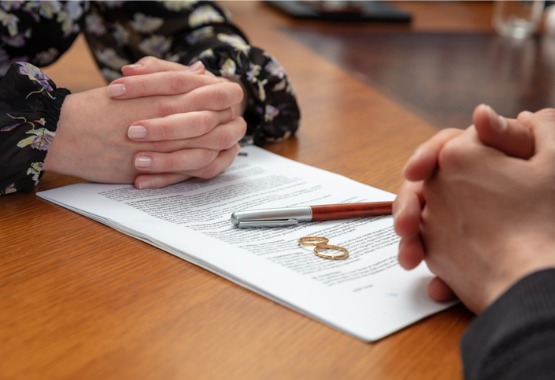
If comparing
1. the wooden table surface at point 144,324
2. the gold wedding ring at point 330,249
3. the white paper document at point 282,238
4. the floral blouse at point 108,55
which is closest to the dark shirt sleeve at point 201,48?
the floral blouse at point 108,55

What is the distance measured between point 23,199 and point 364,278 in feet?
1.22

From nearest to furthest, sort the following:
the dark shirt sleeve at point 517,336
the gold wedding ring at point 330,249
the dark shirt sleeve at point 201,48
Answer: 1. the dark shirt sleeve at point 517,336
2. the gold wedding ring at point 330,249
3. the dark shirt sleeve at point 201,48

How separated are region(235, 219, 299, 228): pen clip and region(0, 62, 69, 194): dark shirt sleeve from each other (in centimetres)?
23

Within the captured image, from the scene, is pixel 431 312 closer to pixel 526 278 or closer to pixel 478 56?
pixel 526 278

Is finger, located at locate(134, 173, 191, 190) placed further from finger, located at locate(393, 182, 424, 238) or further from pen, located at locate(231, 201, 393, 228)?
finger, located at locate(393, 182, 424, 238)

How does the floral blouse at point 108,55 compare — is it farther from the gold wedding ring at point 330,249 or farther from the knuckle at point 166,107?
the gold wedding ring at point 330,249

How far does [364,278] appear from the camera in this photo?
0.61 m

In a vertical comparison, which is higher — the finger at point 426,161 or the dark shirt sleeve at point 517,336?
the finger at point 426,161

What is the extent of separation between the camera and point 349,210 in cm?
73

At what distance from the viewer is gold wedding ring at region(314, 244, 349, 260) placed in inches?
25.1

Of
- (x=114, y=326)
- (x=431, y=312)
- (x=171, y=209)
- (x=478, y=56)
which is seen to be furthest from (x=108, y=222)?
(x=478, y=56)

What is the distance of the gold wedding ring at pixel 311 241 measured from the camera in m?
0.67

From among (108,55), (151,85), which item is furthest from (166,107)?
(108,55)

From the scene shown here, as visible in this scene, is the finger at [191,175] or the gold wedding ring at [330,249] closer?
the gold wedding ring at [330,249]
